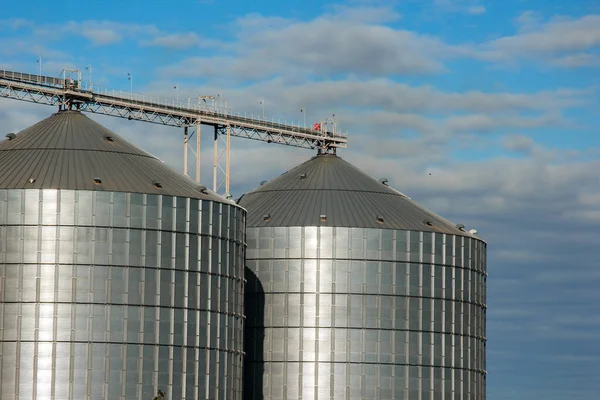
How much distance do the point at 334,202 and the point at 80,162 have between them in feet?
113

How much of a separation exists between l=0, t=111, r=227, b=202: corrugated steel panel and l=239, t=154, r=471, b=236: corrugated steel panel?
1757cm

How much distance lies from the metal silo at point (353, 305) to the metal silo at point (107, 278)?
48.9 feet

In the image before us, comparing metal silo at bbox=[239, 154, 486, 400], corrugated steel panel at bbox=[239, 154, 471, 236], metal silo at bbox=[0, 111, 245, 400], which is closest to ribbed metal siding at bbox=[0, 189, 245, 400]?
metal silo at bbox=[0, 111, 245, 400]

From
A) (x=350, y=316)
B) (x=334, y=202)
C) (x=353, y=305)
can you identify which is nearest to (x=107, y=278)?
(x=350, y=316)

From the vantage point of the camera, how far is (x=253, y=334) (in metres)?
172

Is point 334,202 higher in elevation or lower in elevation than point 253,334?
higher

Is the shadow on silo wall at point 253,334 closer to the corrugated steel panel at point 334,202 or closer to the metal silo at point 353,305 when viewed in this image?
the metal silo at point 353,305

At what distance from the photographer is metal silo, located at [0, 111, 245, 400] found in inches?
5635

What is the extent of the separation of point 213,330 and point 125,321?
34.8 feet

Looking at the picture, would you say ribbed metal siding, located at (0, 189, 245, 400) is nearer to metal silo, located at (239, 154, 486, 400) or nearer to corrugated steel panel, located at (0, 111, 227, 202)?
corrugated steel panel, located at (0, 111, 227, 202)

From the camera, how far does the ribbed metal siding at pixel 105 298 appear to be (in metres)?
143

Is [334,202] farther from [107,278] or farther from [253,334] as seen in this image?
[107,278]

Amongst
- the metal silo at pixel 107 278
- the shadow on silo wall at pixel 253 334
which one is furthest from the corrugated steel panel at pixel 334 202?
the metal silo at pixel 107 278

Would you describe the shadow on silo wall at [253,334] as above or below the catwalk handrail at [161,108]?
below
